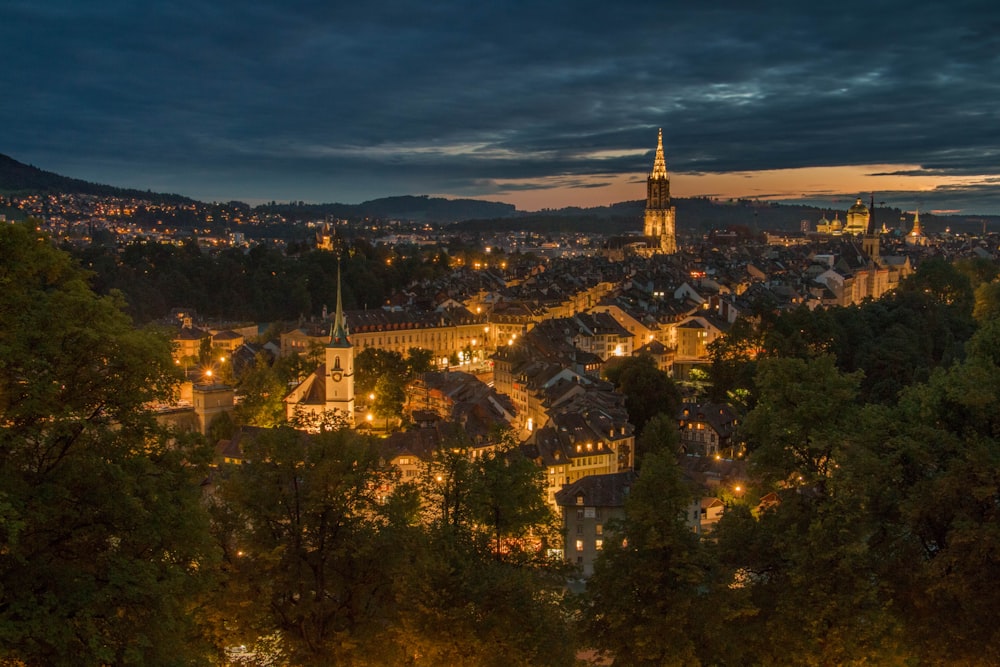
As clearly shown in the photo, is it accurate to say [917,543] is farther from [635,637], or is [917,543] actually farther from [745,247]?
[745,247]

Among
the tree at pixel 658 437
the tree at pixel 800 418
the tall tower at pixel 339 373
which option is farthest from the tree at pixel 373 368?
the tree at pixel 800 418

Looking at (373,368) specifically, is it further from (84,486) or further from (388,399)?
(84,486)

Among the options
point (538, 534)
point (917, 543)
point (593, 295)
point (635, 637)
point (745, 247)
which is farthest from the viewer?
point (745, 247)

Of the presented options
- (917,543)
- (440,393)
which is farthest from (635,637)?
(440,393)

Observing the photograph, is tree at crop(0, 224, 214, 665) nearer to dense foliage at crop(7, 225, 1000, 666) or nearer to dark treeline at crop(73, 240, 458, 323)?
dense foliage at crop(7, 225, 1000, 666)

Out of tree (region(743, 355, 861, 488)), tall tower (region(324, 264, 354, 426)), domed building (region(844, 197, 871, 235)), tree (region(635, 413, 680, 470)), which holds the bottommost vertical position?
tree (region(635, 413, 680, 470))

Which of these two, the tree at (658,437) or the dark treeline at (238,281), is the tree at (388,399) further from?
the dark treeline at (238,281)

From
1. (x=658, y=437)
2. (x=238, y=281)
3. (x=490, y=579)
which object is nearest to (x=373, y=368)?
(x=658, y=437)

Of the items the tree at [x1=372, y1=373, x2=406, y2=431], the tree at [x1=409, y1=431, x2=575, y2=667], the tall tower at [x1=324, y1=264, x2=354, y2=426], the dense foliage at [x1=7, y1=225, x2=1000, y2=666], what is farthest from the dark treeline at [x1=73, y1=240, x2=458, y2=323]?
the dense foliage at [x1=7, y1=225, x2=1000, y2=666]
